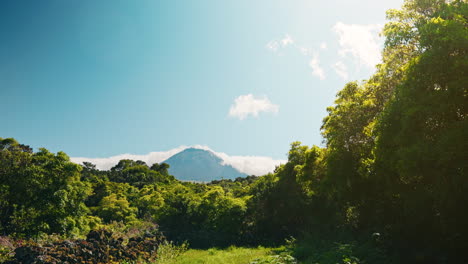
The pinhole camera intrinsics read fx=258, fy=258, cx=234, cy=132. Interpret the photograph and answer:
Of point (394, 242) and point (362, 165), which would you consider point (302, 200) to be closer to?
point (362, 165)

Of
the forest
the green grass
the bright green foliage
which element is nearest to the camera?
the forest

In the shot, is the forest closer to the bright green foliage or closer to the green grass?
the bright green foliage

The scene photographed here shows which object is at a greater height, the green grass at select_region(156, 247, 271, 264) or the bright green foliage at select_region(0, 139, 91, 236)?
the bright green foliage at select_region(0, 139, 91, 236)

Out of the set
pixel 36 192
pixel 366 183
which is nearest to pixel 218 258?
pixel 366 183

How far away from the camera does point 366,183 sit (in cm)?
1617

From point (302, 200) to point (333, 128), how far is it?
9886 mm

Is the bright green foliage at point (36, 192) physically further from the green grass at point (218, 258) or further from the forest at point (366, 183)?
the green grass at point (218, 258)

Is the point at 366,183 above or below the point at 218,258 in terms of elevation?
above

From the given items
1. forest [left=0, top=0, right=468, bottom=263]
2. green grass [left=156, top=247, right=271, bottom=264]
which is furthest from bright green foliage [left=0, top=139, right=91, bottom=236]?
green grass [left=156, top=247, right=271, bottom=264]

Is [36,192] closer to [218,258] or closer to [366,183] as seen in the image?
[218,258]

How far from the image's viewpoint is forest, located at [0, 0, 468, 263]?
28.7ft

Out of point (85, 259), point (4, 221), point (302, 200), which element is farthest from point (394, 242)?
point (4, 221)

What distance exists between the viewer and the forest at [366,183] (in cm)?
873

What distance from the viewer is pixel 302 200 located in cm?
2377
